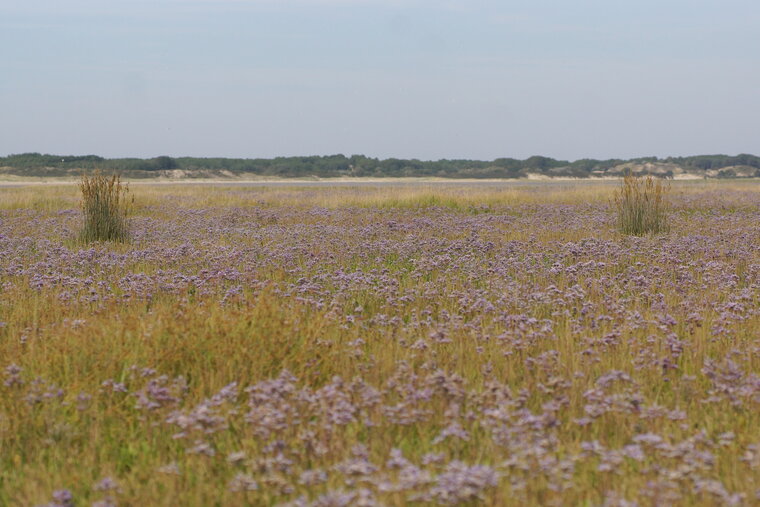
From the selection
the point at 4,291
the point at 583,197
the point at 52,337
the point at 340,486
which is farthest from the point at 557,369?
the point at 583,197

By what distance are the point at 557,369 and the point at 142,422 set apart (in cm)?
259

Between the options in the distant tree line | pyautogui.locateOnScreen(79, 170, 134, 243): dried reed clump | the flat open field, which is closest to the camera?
the flat open field

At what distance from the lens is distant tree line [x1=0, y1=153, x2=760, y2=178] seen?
80875 mm

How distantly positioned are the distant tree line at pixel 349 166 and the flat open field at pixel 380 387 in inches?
2757

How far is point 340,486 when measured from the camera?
328 centimetres

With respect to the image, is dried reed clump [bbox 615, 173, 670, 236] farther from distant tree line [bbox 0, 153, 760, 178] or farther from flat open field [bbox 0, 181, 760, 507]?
distant tree line [bbox 0, 153, 760, 178]

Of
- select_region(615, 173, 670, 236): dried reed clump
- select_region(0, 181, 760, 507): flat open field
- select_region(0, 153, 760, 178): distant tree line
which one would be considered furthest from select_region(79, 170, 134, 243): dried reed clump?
select_region(0, 153, 760, 178): distant tree line

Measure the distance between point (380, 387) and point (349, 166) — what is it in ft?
296

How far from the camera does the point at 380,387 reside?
468cm

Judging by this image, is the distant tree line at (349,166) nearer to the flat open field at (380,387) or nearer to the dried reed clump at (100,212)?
the dried reed clump at (100,212)

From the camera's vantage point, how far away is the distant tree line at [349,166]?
8088cm

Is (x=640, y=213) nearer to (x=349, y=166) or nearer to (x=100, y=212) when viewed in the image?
(x=100, y=212)

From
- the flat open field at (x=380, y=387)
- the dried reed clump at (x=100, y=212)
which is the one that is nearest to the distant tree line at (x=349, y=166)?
the dried reed clump at (x=100, y=212)

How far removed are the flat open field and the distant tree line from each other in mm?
70034
